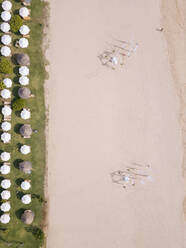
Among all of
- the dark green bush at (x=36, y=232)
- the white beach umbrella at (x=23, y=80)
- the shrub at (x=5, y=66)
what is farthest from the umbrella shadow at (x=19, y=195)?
the shrub at (x=5, y=66)

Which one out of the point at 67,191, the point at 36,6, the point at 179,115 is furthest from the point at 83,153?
the point at 36,6

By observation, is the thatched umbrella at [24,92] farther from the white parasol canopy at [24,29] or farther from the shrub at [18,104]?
the white parasol canopy at [24,29]

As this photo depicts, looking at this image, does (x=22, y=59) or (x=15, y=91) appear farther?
(x=15, y=91)

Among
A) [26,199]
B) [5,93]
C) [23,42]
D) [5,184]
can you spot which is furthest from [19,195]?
[23,42]

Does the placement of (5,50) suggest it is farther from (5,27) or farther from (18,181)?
(18,181)

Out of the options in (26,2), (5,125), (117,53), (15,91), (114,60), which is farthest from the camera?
(117,53)

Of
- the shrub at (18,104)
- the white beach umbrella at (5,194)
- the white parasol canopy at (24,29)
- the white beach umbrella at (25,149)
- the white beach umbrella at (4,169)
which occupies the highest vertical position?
the white parasol canopy at (24,29)

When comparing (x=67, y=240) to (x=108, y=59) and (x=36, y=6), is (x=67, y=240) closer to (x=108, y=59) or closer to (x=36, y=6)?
(x=108, y=59)
